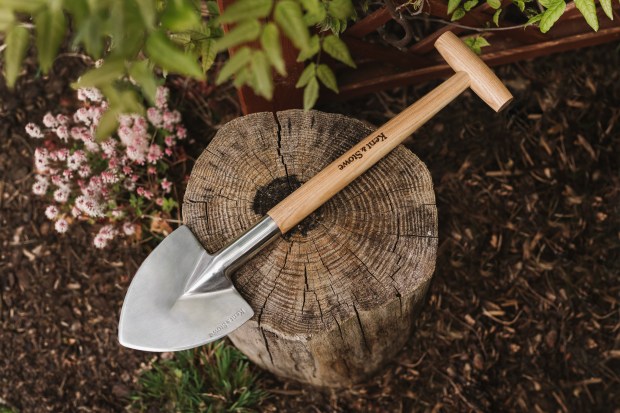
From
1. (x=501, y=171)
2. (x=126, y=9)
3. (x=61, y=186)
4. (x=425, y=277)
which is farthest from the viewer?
(x=501, y=171)

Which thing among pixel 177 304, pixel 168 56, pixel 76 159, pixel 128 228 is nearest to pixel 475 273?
pixel 177 304

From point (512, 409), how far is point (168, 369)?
1320 mm

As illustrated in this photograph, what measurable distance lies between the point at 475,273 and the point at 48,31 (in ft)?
6.00

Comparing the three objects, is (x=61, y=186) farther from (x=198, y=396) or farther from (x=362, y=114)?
(x=362, y=114)

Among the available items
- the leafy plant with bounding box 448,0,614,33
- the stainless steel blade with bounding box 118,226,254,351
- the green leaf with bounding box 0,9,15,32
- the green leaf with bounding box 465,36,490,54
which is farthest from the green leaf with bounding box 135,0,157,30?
the green leaf with bounding box 465,36,490,54

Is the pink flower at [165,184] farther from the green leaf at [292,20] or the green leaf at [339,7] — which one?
the green leaf at [292,20]

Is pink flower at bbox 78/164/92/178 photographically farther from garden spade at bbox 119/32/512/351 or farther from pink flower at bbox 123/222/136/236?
garden spade at bbox 119/32/512/351

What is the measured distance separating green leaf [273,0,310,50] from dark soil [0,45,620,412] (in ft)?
4.61

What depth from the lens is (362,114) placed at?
237 cm

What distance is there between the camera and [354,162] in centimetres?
150

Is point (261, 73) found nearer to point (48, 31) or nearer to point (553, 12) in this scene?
point (48, 31)

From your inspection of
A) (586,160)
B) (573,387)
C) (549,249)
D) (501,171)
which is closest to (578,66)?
(586,160)

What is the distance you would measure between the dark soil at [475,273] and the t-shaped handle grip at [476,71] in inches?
29.4

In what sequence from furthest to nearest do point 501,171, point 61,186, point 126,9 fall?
point 501,171, point 61,186, point 126,9
